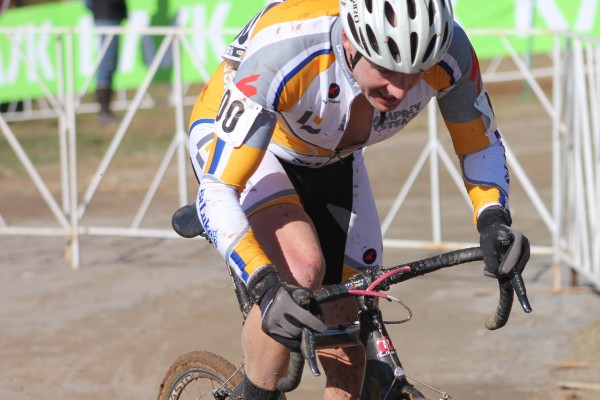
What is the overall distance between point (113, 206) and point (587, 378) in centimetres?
682

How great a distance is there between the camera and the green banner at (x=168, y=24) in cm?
1017

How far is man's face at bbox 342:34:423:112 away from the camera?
3.22 m

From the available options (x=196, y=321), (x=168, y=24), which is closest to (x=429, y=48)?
(x=196, y=321)

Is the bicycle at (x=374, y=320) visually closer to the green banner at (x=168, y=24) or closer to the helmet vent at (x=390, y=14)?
the helmet vent at (x=390, y=14)

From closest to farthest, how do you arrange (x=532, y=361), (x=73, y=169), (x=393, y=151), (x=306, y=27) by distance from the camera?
(x=306, y=27)
(x=532, y=361)
(x=73, y=169)
(x=393, y=151)

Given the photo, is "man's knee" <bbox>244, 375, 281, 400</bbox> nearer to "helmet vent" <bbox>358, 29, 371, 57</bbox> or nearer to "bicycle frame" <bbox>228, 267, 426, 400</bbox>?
"bicycle frame" <bbox>228, 267, 426, 400</bbox>

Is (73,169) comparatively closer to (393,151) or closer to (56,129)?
(393,151)

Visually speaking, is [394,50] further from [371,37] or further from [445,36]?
[445,36]

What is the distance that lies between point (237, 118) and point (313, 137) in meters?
0.42

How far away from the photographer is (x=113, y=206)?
11.4 m

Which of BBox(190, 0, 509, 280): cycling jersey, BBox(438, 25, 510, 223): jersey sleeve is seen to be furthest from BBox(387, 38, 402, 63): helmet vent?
BBox(438, 25, 510, 223): jersey sleeve

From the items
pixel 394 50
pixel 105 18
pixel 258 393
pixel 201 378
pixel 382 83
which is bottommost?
pixel 105 18

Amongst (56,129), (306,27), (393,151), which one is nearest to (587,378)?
(306,27)

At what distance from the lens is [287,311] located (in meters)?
2.90
